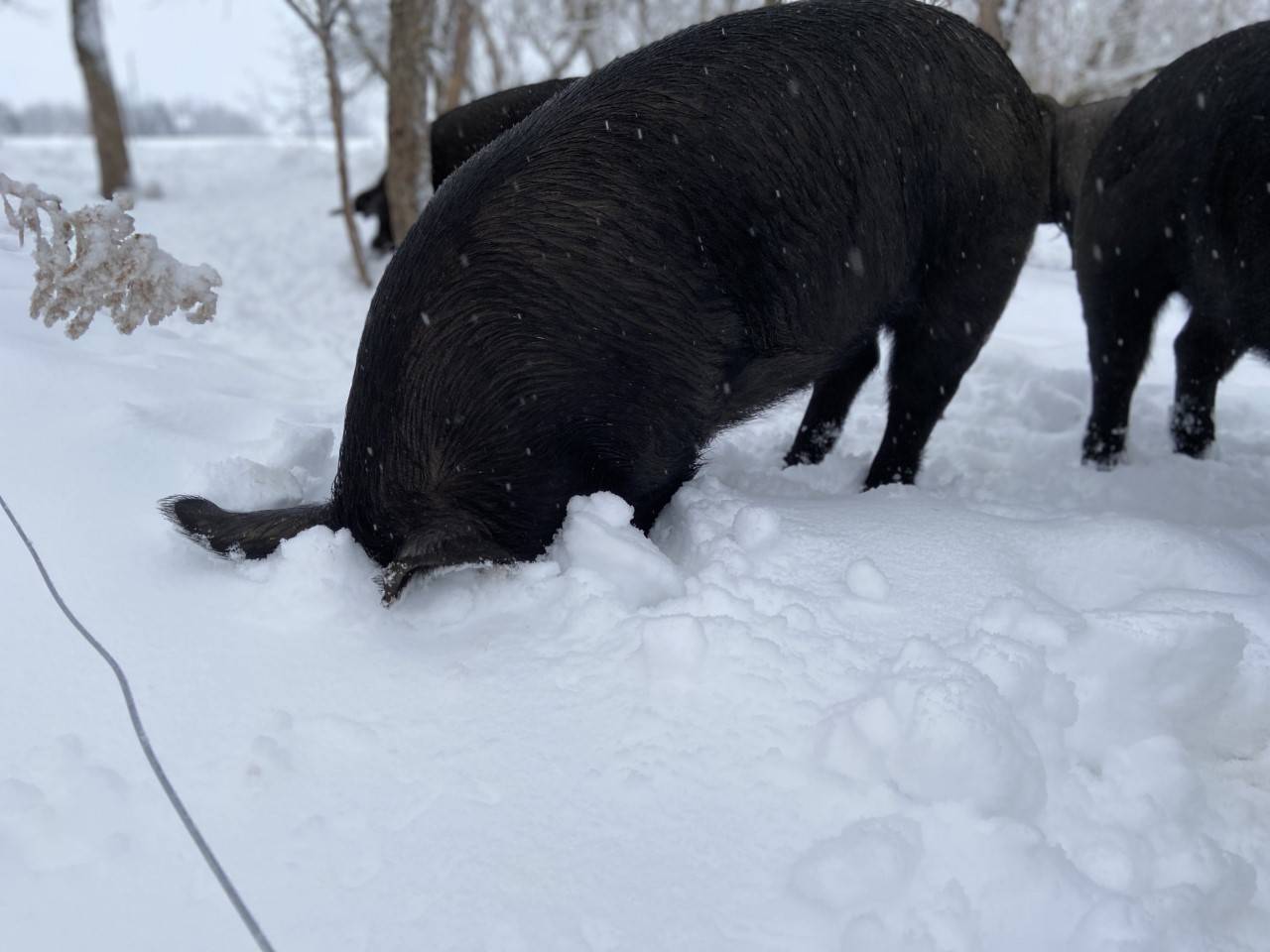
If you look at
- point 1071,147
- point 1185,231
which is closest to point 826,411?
point 1185,231

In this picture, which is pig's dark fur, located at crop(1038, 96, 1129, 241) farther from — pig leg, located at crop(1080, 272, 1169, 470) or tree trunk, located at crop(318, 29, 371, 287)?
tree trunk, located at crop(318, 29, 371, 287)

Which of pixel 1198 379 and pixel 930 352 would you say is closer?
pixel 930 352

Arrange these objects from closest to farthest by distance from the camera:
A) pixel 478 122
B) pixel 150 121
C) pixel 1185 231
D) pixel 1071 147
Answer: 1. pixel 1185 231
2. pixel 1071 147
3. pixel 478 122
4. pixel 150 121

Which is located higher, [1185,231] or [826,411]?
[1185,231]

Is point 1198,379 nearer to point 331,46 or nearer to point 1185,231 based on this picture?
point 1185,231

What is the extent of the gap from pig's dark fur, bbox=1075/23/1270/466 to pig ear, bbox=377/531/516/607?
7.56 ft

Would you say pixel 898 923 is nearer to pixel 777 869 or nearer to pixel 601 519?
pixel 777 869

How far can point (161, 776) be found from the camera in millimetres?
Result: 1478

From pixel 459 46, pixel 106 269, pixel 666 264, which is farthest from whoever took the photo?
pixel 459 46

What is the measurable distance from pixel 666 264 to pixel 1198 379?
7.69 ft

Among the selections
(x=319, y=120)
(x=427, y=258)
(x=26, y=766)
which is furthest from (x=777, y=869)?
(x=319, y=120)

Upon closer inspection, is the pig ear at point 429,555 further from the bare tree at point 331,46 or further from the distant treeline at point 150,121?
the distant treeline at point 150,121

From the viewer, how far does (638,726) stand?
1641 mm

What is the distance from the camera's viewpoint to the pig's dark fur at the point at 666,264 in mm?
2111
